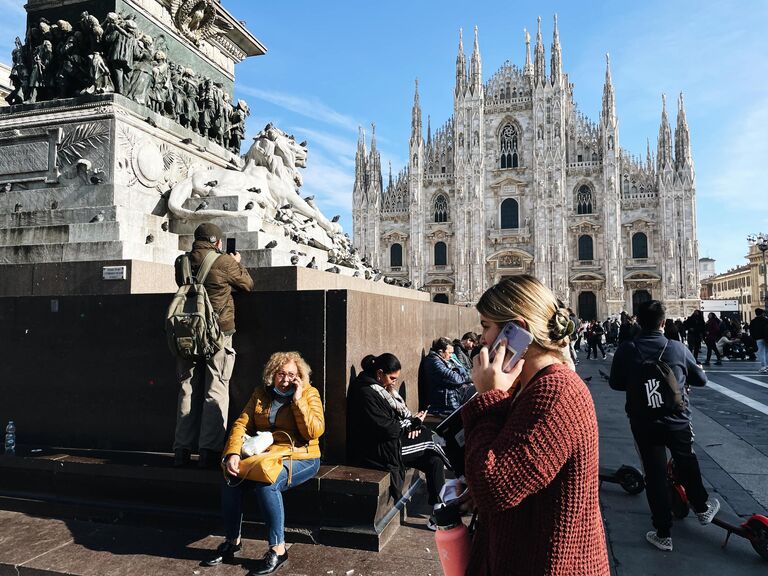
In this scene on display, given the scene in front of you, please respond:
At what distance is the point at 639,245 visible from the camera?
37.6 metres

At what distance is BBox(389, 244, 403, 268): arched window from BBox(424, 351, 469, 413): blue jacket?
36.4 metres

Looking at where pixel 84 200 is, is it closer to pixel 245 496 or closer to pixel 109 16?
pixel 109 16

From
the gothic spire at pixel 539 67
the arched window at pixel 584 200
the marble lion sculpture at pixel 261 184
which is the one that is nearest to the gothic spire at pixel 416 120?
the gothic spire at pixel 539 67

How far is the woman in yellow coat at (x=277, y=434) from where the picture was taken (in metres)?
2.71

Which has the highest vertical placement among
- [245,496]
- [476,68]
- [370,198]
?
[476,68]

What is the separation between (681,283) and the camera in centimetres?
3584

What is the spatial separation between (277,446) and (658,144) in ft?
136

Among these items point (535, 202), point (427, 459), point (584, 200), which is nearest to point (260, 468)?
point (427, 459)

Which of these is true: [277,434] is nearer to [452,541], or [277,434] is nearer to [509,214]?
[452,541]

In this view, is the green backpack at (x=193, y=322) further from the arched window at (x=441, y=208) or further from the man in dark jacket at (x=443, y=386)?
the arched window at (x=441, y=208)

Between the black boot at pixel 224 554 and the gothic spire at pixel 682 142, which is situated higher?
the gothic spire at pixel 682 142

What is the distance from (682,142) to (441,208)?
56.6ft

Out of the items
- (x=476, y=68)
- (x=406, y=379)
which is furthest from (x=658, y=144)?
(x=406, y=379)

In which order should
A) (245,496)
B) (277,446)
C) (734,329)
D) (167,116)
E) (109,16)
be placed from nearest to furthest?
1. (277,446)
2. (245,496)
3. (109,16)
4. (167,116)
5. (734,329)
